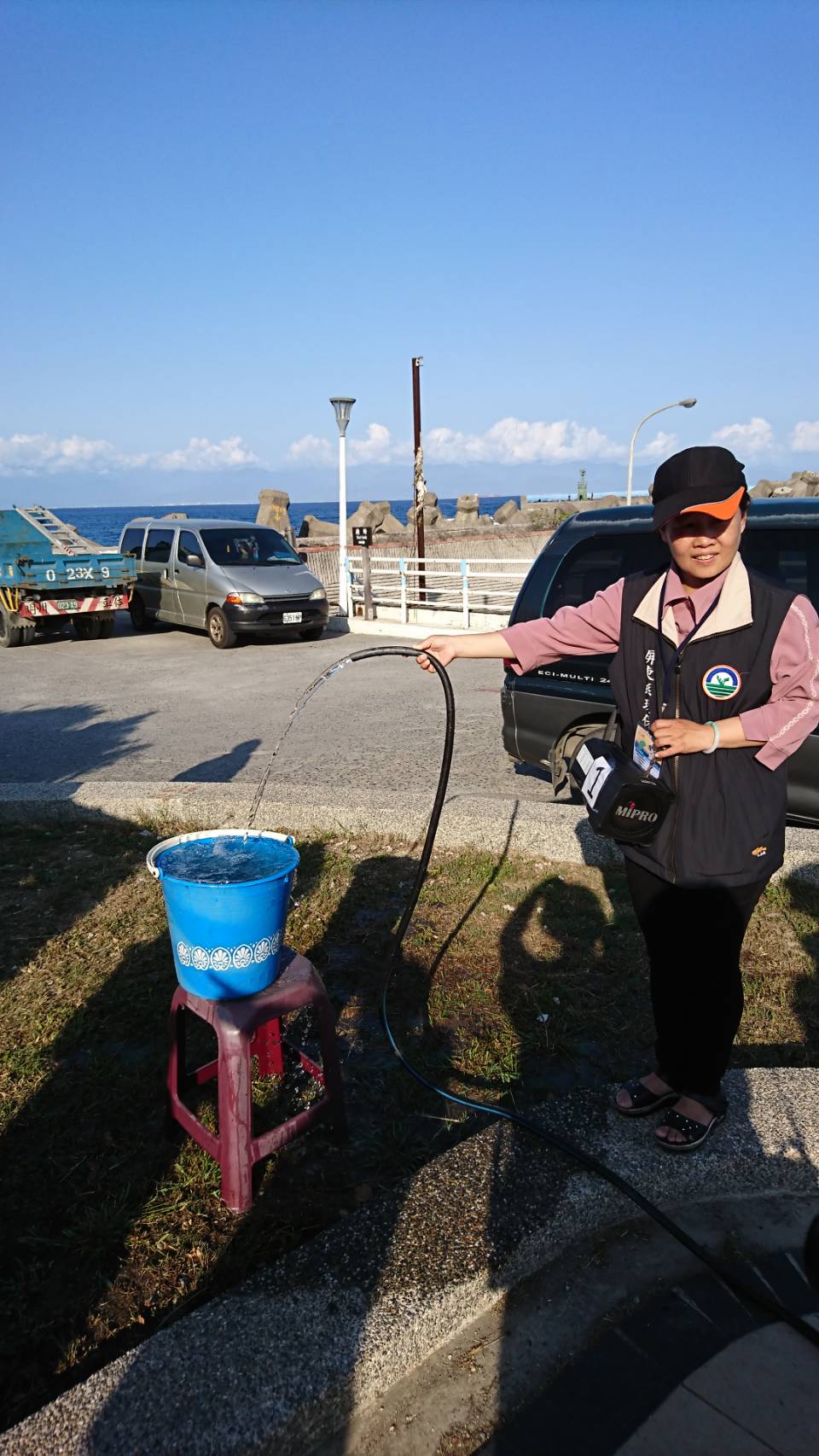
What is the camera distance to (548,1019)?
3.43m

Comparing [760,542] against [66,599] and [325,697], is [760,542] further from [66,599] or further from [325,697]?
[66,599]

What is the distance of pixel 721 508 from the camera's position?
221 cm

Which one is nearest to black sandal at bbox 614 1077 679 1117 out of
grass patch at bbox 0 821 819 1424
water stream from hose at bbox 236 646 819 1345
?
water stream from hose at bbox 236 646 819 1345

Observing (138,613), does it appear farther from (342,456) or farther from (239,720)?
(239,720)

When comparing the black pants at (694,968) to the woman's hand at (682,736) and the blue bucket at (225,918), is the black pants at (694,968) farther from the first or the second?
the blue bucket at (225,918)

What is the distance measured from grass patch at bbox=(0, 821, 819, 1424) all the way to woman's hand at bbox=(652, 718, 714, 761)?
1.35 m

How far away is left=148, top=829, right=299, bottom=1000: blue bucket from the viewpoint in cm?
243

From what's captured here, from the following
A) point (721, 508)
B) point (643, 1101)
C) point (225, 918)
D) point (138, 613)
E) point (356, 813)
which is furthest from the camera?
point (138, 613)

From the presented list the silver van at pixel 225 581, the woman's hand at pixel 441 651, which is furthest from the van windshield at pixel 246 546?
the woman's hand at pixel 441 651

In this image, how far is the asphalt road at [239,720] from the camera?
7.16m

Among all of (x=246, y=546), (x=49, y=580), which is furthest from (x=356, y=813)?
(x=49, y=580)

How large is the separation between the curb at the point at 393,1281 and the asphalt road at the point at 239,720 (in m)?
3.66

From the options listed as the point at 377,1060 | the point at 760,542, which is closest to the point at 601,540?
the point at 760,542

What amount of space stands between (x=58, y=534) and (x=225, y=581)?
3.85m
